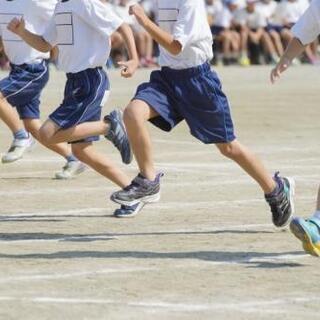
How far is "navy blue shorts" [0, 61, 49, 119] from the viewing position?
41.0ft

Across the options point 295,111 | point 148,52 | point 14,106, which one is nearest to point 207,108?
point 14,106

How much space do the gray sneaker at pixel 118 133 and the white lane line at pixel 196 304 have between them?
3.79 meters

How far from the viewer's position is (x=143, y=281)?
739cm

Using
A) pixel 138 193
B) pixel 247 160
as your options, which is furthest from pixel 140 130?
pixel 247 160

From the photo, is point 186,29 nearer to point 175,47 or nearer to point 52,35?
point 175,47

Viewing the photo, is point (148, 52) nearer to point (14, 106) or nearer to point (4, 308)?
point (14, 106)

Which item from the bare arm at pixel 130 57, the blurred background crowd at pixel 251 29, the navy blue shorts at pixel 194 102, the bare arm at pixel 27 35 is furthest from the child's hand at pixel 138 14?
the blurred background crowd at pixel 251 29

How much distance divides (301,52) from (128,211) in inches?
84.4

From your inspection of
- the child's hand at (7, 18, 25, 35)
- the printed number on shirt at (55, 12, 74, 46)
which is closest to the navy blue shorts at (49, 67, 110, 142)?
the printed number on shirt at (55, 12, 74, 46)

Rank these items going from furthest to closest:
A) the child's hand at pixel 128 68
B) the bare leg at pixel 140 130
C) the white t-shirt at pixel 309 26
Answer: the child's hand at pixel 128 68
the bare leg at pixel 140 130
the white t-shirt at pixel 309 26

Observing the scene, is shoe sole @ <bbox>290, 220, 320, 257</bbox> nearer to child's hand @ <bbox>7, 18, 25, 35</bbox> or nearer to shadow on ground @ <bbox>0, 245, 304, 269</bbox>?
shadow on ground @ <bbox>0, 245, 304, 269</bbox>

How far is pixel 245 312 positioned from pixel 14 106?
21.6ft

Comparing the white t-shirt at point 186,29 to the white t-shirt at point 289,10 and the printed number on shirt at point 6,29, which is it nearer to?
the printed number on shirt at point 6,29

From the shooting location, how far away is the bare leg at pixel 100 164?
10180mm
